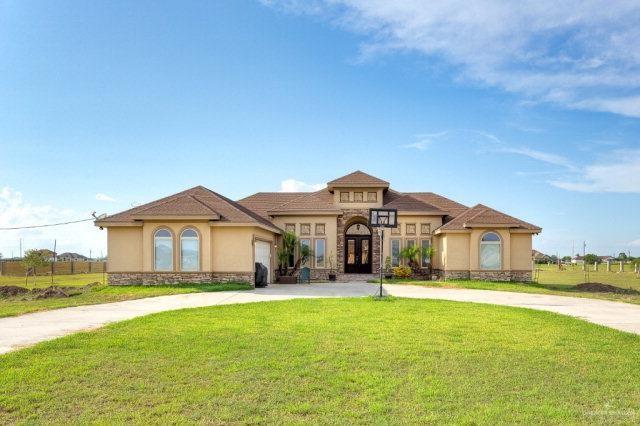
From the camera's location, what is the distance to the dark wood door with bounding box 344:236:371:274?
30969 mm

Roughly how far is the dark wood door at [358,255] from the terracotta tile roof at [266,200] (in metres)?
4.59

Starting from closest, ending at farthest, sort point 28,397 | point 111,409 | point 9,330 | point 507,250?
point 111,409
point 28,397
point 9,330
point 507,250

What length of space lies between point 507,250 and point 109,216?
20384 millimetres

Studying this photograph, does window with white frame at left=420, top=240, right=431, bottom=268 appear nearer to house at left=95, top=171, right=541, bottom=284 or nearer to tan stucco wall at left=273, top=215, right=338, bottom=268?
house at left=95, top=171, right=541, bottom=284

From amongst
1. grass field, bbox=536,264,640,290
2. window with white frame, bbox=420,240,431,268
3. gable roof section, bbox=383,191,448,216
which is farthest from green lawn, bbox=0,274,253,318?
grass field, bbox=536,264,640,290

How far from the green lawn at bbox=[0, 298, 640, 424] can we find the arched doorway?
20.6 meters

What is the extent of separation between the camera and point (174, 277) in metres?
21.8

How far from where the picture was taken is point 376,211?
59.5ft

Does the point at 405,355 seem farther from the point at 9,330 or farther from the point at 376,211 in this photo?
the point at 376,211

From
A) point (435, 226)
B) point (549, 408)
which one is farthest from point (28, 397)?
point (435, 226)

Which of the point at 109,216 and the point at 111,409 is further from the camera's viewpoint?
the point at 109,216

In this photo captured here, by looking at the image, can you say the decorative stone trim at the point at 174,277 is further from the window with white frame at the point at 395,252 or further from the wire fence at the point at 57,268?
the wire fence at the point at 57,268

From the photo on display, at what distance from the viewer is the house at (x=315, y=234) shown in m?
21.8

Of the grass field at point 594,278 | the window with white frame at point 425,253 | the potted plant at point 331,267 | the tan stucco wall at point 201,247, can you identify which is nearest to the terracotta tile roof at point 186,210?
the tan stucco wall at point 201,247
